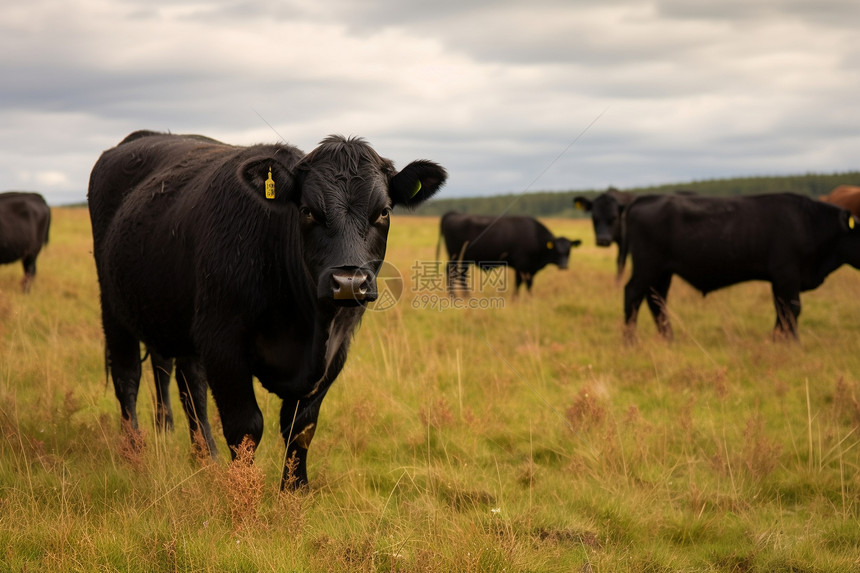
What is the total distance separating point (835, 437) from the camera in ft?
19.2

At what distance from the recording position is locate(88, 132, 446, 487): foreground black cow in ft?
12.6

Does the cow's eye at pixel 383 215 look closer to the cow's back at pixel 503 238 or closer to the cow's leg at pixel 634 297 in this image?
the cow's leg at pixel 634 297

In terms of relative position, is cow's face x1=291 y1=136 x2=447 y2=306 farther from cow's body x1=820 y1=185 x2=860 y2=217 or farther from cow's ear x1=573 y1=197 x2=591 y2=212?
cow's ear x1=573 y1=197 x2=591 y2=212

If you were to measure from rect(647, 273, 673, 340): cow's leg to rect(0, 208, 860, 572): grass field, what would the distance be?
1317 millimetres

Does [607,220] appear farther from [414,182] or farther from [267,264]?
[267,264]

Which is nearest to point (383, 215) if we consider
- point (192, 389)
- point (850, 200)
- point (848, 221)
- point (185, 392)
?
point (192, 389)

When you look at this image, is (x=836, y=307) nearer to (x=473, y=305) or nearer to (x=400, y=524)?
(x=473, y=305)

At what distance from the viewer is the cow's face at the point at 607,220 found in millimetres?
19594

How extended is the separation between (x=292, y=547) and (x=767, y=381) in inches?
245

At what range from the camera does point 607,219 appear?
64.4 ft

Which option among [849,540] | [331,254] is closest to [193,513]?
[331,254]

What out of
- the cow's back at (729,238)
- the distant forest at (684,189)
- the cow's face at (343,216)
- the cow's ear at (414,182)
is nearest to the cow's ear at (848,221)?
the cow's back at (729,238)

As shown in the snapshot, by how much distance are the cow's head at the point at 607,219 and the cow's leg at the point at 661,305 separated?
7.65 m

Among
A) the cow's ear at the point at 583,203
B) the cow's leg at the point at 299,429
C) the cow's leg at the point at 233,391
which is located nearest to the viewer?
the cow's leg at the point at 233,391
